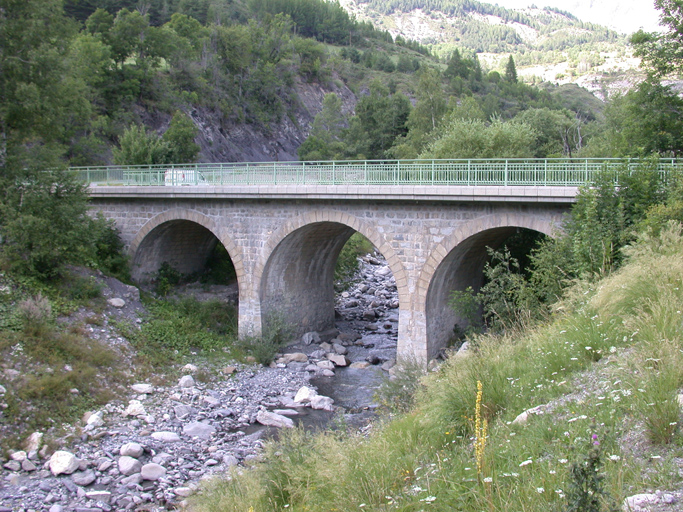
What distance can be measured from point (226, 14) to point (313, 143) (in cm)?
4238

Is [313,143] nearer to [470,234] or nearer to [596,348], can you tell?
[470,234]

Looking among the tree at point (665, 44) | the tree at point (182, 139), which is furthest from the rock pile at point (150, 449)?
the tree at point (182, 139)

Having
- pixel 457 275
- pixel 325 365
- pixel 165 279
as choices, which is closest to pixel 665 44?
pixel 457 275

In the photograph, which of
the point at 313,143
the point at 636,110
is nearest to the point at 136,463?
the point at 636,110

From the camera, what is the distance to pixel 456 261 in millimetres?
16125

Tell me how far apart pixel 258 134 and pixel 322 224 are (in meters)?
40.4

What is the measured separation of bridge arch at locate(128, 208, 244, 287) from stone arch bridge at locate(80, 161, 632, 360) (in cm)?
5

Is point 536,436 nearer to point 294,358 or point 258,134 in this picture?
point 294,358

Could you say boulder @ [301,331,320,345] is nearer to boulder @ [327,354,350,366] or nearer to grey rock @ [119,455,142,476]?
boulder @ [327,354,350,366]

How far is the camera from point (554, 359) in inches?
252

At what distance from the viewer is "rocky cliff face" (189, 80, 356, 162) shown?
4697 cm

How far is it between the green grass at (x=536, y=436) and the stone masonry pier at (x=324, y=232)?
23.0ft

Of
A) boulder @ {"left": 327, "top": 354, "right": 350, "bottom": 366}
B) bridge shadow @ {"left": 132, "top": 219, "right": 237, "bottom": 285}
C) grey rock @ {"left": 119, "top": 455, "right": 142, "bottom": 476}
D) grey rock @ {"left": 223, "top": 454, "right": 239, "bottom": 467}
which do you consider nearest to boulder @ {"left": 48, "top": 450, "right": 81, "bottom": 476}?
grey rock @ {"left": 119, "top": 455, "right": 142, "bottom": 476}

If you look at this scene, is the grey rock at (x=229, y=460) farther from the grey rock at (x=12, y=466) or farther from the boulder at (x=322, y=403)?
the grey rock at (x=12, y=466)
